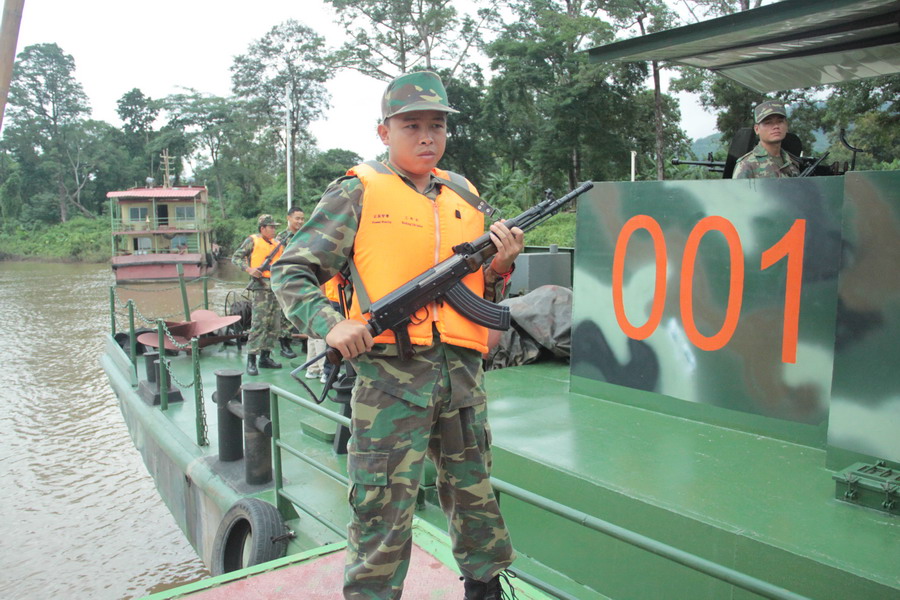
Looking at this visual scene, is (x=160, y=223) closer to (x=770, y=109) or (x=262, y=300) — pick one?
(x=262, y=300)

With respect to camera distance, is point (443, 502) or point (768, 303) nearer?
point (443, 502)

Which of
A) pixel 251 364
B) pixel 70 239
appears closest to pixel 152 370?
pixel 251 364

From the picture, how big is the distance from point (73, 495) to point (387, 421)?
645 cm

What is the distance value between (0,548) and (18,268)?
37769mm

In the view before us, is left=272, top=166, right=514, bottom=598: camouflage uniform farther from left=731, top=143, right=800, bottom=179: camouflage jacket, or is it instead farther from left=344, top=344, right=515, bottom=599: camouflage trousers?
left=731, top=143, right=800, bottom=179: camouflage jacket

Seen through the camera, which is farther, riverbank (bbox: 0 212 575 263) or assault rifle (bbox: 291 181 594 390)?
riverbank (bbox: 0 212 575 263)

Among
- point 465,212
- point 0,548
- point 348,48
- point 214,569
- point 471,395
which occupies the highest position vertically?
point 348,48

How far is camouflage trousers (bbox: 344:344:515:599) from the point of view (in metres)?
2.10

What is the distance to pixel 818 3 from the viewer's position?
9.80 feet

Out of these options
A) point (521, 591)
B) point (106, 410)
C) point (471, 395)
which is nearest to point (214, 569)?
point (521, 591)

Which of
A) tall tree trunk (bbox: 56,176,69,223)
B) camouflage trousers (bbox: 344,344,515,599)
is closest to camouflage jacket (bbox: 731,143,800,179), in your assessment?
camouflage trousers (bbox: 344,344,515,599)

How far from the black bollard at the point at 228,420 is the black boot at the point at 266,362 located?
3144 mm

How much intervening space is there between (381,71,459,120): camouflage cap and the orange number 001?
211cm

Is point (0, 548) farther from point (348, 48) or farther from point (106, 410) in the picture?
point (348, 48)
